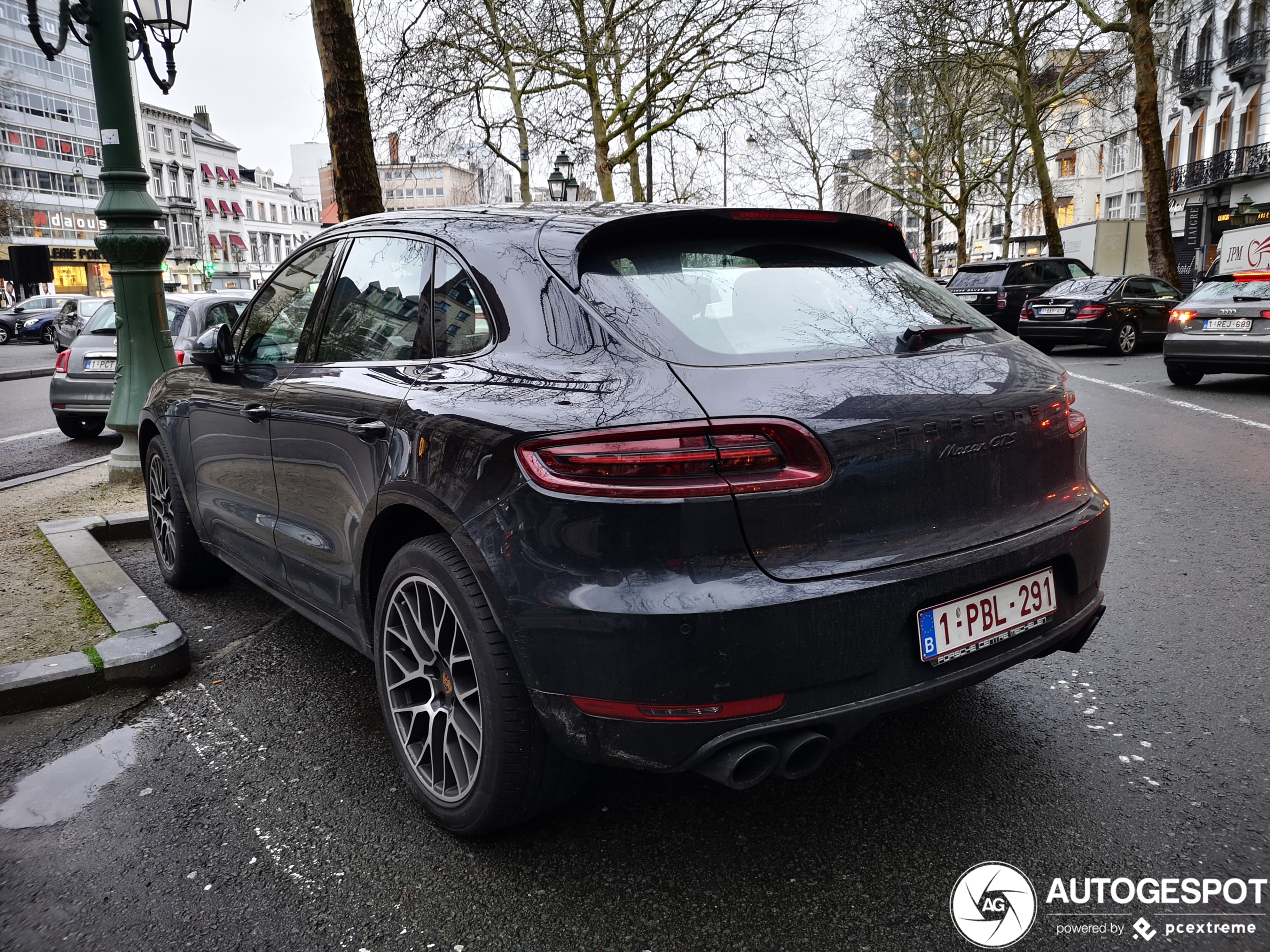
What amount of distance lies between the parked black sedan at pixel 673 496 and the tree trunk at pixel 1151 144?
23630 mm

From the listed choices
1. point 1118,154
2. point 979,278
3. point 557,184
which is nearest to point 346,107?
point 557,184

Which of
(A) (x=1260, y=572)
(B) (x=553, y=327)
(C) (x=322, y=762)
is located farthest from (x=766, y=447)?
(A) (x=1260, y=572)

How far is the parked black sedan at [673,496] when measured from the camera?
207cm

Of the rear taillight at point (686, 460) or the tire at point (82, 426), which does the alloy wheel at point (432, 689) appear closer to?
the rear taillight at point (686, 460)

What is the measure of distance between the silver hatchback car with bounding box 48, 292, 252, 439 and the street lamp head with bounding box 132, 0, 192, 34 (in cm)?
288

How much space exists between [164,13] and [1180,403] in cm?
1089

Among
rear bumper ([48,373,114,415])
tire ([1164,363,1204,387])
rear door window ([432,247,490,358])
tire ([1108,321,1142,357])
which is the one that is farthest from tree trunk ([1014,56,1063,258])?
rear door window ([432,247,490,358])

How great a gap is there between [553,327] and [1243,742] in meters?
2.41

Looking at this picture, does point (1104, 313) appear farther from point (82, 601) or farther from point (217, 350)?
point (82, 601)

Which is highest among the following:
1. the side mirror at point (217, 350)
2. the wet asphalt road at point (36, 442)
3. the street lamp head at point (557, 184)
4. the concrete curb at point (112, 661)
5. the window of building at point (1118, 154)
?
the window of building at point (1118, 154)

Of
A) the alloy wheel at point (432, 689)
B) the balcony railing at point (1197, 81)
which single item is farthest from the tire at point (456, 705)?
the balcony railing at point (1197, 81)

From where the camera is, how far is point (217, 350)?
3875 millimetres

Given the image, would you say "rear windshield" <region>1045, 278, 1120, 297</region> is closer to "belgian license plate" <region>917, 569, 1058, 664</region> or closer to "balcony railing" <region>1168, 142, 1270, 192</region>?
"belgian license plate" <region>917, 569, 1058, 664</region>

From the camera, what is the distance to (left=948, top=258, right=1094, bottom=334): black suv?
2100cm
